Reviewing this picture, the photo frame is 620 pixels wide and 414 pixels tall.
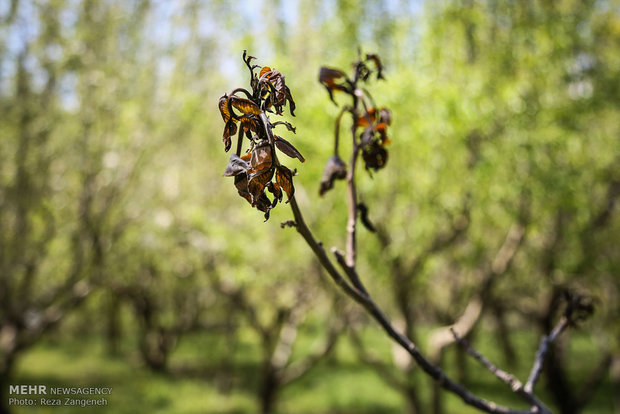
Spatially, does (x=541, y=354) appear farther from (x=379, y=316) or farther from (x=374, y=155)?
(x=374, y=155)

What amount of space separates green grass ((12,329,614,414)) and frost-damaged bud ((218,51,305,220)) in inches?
464

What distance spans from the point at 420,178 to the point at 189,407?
923cm

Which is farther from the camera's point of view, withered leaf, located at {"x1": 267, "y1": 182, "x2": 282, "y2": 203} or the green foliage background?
the green foliage background

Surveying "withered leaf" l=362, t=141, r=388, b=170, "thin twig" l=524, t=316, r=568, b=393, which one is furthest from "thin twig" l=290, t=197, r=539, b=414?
"withered leaf" l=362, t=141, r=388, b=170

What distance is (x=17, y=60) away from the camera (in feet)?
21.6

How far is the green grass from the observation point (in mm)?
12664

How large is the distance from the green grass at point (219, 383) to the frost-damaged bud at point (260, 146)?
11782 millimetres

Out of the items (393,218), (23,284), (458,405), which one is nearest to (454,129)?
(393,218)

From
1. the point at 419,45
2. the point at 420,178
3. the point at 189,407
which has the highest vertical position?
the point at 419,45

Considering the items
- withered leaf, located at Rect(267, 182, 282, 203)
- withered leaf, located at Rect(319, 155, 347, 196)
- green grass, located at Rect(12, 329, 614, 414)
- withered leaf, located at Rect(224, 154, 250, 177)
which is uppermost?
withered leaf, located at Rect(319, 155, 347, 196)

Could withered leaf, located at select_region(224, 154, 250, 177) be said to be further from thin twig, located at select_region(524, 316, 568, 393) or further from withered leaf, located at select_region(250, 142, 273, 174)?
thin twig, located at select_region(524, 316, 568, 393)

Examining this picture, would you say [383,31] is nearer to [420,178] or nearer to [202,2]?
[420,178]

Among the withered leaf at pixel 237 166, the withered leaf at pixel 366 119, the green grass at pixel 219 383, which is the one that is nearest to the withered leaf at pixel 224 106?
the withered leaf at pixel 237 166

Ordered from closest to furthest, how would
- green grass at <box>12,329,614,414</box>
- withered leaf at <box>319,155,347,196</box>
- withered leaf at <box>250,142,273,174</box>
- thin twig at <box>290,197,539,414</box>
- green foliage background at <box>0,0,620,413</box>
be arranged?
withered leaf at <box>250,142,273,174</box> → thin twig at <box>290,197,539,414</box> → withered leaf at <box>319,155,347,196</box> → green foliage background at <box>0,0,620,413</box> → green grass at <box>12,329,614,414</box>
